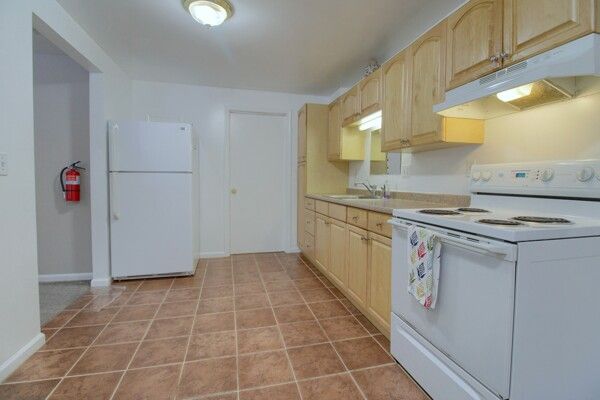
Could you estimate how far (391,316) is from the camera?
1.72m

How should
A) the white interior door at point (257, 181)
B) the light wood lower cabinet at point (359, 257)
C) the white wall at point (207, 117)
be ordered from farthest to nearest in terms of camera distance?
1. the white interior door at point (257, 181)
2. the white wall at point (207, 117)
3. the light wood lower cabinet at point (359, 257)

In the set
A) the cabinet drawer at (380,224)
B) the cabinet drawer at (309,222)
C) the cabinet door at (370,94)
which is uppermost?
the cabinet door at (370,94)

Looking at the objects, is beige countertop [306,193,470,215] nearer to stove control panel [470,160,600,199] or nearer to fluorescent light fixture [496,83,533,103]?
stove control panel [470,160,600,199]

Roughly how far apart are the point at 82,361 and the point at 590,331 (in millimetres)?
2497

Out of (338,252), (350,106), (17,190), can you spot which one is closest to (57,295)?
(17,190)

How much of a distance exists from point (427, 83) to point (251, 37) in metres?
1.56

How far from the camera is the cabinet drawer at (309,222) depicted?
341 cm

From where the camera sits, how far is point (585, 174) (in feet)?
4.18

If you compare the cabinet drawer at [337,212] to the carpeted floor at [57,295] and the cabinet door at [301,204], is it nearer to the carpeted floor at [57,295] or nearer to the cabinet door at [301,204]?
the cabinet door at [301,204]

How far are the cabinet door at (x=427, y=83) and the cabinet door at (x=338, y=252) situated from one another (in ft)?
3.29

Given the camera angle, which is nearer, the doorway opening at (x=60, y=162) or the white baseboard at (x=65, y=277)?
the doorway opening at (x=60, y=162)

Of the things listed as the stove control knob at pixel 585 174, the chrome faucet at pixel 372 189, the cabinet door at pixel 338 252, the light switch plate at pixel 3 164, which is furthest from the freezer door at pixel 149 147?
the stove control knob at pixel 585 174

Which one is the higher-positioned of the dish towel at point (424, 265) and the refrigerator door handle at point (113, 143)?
the refrigerator door handle at point (113, 143)

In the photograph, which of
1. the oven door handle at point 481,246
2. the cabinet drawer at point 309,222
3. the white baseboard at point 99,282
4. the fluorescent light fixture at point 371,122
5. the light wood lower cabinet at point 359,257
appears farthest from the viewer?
the cabinet drawer at point 309,222
